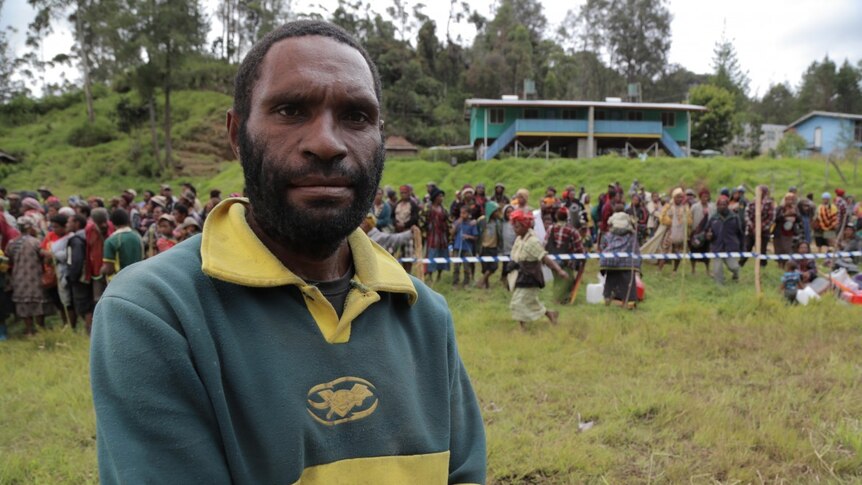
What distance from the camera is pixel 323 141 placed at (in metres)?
1.17

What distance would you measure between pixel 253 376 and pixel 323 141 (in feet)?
1.50

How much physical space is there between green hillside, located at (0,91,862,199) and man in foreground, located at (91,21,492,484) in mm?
20387

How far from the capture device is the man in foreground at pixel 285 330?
0.98 meters

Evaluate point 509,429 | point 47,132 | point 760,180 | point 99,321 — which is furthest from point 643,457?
point 47,132

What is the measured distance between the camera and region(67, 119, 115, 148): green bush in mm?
33625

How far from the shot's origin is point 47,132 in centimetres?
3516

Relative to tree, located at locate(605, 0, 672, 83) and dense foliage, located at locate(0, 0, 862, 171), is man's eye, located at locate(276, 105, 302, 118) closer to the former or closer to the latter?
dense foliage, located at locate(0, 0, 862, 171)

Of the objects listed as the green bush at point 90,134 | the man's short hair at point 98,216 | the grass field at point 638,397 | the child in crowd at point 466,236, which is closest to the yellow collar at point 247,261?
the grass field at point 638,397

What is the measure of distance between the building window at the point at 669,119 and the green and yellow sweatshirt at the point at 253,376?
34339 mm

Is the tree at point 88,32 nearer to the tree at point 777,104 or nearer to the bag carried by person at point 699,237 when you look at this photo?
the bag carried by person at point 699,237

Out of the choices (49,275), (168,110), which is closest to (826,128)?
(168,110)

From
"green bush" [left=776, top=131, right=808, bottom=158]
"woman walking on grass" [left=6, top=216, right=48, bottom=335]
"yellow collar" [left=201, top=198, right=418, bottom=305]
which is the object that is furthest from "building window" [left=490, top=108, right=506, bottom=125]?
"yellow collar" [left=201, top=198, right=418, bottom=305]

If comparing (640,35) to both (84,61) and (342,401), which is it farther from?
(342,401)

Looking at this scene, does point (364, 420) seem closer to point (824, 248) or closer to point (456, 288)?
point (456, 288)
